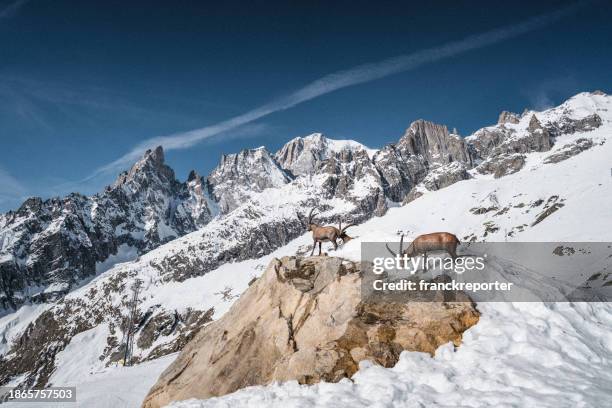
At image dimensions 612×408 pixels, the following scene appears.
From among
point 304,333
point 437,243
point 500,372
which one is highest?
point 437,243

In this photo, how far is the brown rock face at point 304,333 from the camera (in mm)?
13297

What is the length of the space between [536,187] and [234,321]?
142692 mm

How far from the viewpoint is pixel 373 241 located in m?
18.2

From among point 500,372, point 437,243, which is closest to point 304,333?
point 437,243

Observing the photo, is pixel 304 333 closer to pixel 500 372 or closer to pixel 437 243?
pixel 437 243

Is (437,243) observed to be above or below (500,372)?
above

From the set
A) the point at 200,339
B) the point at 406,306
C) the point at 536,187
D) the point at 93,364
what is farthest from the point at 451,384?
the point at 93,364

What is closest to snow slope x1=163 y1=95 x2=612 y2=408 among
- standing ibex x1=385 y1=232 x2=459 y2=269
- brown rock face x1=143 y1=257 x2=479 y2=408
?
brown rock face x1=143 y1=257 x2=479 y2=408

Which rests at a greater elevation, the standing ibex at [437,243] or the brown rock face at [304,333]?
the standing ibex at [437,243]

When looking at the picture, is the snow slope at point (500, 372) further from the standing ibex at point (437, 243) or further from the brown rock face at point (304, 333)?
the standing ibex at point (437, 243)

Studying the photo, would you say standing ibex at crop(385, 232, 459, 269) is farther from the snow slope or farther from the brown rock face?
the snow slope

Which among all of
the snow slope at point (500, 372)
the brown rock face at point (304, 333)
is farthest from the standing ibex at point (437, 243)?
the snow slope at point (500, 372)

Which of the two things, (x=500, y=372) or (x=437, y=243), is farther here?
(x=437, y=243)

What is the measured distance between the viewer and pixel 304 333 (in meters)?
15.6
